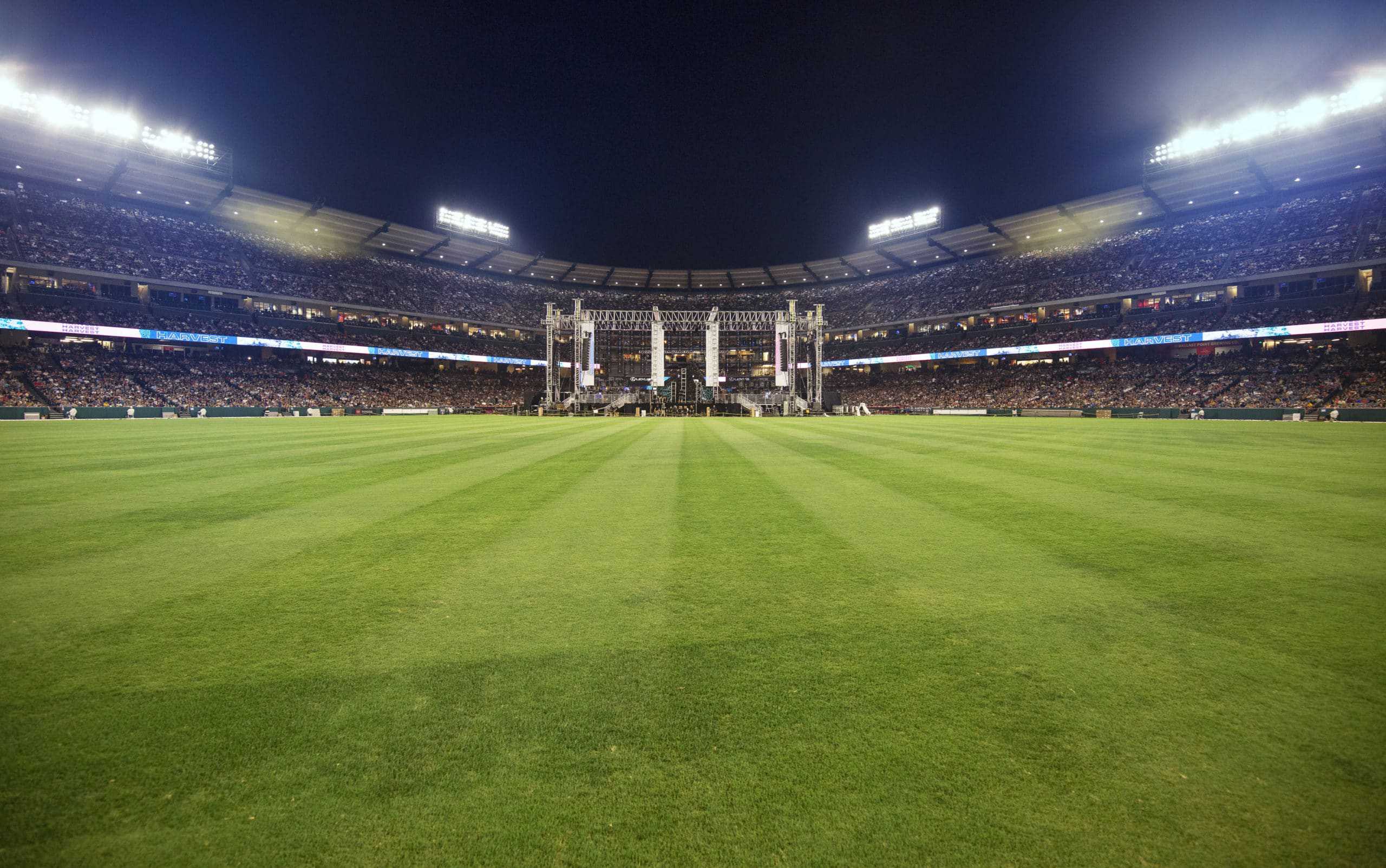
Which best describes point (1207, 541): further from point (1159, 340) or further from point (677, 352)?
point (677, 352)

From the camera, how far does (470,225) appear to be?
212 ft

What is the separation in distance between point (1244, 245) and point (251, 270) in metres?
89.9

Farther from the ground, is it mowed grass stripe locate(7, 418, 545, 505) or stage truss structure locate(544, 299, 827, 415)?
stage truss structure locate(544, 299, 827, 415)

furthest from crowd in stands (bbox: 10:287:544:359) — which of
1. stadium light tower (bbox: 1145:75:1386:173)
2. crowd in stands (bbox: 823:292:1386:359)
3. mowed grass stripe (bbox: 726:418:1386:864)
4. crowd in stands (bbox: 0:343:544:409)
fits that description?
stadium light tower (bbox: 1145:75:1386:173)

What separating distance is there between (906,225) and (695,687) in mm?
70602

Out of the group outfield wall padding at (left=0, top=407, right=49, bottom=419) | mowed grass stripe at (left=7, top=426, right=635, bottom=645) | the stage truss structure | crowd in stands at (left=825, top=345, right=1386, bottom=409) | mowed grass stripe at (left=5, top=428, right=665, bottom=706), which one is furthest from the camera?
the stage truss structure

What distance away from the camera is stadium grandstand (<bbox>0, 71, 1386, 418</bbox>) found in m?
42.5

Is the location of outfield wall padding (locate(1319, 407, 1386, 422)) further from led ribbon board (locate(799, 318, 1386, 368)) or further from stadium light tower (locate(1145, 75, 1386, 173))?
stadium light tower (locate(1145, 75, 1386, 173))

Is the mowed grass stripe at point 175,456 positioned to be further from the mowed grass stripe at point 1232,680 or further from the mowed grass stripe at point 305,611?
the mowed grass stripe at point 1232,680

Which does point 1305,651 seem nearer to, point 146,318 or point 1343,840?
point 1343,840

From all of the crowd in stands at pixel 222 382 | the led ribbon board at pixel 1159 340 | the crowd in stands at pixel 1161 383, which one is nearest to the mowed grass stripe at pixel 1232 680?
the crowd in stands at pixel 1161 383

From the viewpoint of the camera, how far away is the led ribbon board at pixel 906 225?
6188 centimetres

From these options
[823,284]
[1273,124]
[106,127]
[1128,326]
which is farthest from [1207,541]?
[823,284]

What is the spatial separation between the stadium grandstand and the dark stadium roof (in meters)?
0.24
